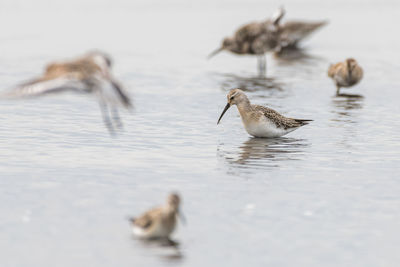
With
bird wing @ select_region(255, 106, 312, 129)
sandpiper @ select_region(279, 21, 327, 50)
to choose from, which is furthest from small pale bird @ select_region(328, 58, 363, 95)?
sandpiper @ select_region(279, 21, 327, 50)

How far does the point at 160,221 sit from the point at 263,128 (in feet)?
22.5

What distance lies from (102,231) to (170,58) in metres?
18.8

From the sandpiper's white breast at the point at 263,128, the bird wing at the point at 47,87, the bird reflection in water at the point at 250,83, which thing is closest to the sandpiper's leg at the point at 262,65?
the bird reflection in water at the point at 250,83

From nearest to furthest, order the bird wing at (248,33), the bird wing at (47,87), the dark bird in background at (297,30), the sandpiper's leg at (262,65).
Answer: the bird wing at (47,87)
the sandpiper's leg at (262,65)
the bird wing at (248,33)
the dark bird in background at (297,30)

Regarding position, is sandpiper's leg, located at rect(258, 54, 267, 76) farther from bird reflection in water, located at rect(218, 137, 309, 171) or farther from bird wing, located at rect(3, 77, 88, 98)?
bird wing, located at rect(3, 77, 88, 98)

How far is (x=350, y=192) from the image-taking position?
1250 cm

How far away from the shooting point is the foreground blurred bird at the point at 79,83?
10.8 m

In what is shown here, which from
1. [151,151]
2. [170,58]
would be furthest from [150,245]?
[170,58]

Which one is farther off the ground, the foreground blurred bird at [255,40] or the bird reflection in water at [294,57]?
the foreground blurred bird at [255,40]

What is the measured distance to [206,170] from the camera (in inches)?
542

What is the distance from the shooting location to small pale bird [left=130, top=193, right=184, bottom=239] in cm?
1009

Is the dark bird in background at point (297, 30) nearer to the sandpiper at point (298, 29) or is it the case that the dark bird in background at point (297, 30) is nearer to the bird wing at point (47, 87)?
the sandpiper at point (298, 29)

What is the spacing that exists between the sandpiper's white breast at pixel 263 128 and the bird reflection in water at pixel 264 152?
0.35 feet

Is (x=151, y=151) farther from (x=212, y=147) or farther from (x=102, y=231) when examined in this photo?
(x=102, y=231)
